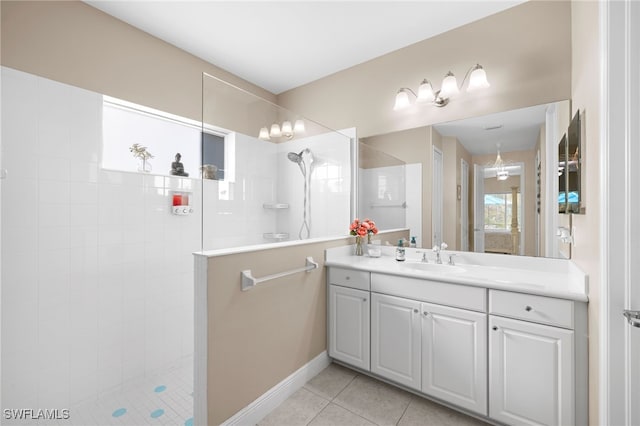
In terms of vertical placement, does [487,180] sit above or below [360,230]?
above

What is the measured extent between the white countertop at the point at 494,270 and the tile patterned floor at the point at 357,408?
82 centimetres

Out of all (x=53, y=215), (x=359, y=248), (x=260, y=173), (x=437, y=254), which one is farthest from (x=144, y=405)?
(x=437, y=254)

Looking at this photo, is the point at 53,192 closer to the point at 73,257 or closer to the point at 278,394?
the point at 73,257

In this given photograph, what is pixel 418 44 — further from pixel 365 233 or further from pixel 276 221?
pixel 276 221

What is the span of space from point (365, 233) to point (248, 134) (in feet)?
4.18

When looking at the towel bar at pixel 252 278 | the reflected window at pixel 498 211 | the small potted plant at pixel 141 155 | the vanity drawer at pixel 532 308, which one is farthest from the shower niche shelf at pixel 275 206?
the reflected window at pixel 498 211

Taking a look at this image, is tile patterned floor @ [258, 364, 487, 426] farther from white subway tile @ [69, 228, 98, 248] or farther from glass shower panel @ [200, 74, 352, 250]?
white subway tile @ [69, 228, 98, 248]

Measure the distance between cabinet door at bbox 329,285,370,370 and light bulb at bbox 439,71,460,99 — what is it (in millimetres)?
1656

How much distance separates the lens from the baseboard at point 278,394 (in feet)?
5.23

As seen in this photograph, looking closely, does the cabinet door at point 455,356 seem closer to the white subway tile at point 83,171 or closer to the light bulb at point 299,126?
the light bulb at point 299,126

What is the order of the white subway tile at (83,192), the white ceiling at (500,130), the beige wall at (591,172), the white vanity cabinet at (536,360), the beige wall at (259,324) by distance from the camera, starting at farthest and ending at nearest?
the white ceiling at (500,130) → the white subway tile at (83,192) → the beige wall at (259,324) → the white vanity cabinet at (536,360) → the beige wall at (591,172)

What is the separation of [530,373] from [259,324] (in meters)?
1.48

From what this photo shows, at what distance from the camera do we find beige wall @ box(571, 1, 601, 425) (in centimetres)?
113

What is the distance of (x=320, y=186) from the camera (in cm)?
232
